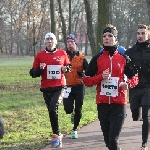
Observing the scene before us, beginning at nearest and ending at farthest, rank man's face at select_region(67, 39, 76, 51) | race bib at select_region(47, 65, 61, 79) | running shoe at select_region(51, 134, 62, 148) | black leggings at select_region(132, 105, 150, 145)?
black leggings at select_region(132, 105, 150, 145) → running shoe at select_region(51, 134, 62, 148) → race bib at select_region(47, 65, 61, 79) → man's face at select_region(67, 39, 76, 51)

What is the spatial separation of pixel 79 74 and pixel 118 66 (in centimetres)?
243

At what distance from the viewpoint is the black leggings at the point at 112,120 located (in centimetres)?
532

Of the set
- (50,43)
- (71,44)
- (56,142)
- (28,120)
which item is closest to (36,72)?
(50,43)

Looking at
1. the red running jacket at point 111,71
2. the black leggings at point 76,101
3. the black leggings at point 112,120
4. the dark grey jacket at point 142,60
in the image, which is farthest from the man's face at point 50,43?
the black leggings at point 112,120

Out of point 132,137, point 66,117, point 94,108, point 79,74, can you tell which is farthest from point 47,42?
point 94,108

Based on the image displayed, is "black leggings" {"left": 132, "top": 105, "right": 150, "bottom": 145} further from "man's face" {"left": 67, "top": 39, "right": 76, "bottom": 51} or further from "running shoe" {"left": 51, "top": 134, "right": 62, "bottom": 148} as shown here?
"man's face" {"left": 67, "top": 39, "right": 76, "bottom": 51}

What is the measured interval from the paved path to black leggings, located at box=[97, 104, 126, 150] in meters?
1.47

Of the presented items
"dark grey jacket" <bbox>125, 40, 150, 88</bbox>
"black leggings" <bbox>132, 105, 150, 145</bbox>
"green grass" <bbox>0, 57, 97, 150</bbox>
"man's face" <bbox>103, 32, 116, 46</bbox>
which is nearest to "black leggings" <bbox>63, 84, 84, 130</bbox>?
"green grass" <bbox>0, 57, 97, 150</bbox>

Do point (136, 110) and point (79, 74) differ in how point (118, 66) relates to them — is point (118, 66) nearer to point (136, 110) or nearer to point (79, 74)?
point (136, 110)

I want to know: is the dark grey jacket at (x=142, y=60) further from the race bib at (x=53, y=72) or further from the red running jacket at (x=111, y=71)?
the race bib at (x=53, y=72)

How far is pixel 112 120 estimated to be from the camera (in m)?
5.39

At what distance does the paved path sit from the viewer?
23.0 feet

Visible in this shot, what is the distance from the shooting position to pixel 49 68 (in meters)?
7.26

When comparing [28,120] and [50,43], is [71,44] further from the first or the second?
[28,120]
